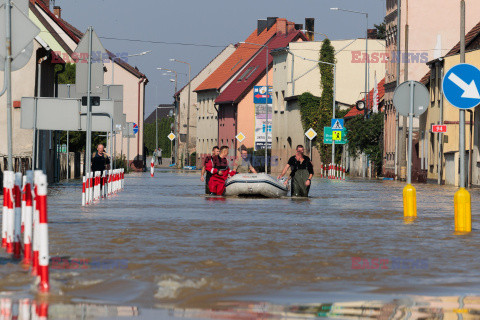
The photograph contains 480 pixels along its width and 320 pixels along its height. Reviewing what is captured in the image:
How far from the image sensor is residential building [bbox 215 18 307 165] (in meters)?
102

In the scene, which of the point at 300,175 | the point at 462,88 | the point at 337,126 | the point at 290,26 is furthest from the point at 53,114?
the point at 290,26

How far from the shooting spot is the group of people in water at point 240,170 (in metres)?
32.0

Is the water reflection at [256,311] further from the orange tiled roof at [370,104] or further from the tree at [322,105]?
the tree at [322,105]

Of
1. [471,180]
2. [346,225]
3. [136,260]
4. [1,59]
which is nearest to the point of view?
[136,260]

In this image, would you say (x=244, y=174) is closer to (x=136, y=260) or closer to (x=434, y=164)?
(x=136, y=260)

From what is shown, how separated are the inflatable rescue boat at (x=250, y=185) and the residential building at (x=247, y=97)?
66404 millimetres

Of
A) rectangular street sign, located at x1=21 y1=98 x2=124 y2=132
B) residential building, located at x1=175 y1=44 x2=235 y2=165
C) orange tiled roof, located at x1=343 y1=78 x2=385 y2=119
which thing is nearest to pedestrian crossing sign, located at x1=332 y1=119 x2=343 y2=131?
orange tiled roof, located at x1=343 y1=78 x2=385 y2=119

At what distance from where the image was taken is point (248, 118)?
350 ft

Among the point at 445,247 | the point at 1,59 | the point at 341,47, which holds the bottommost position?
the point at 445,247

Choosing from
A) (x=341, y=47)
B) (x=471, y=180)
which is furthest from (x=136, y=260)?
(x=341, y=47)

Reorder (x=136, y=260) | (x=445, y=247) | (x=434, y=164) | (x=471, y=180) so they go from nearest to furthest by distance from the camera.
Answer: (x=136, y=260) → (x=445, y=247) → (x=471, y=180) → (x=434, y=164)

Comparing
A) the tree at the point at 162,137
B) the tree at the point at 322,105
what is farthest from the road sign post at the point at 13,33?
the tree at the point at 162,137

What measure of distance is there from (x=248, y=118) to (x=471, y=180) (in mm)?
61528

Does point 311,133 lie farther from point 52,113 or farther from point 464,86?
point 464,86
